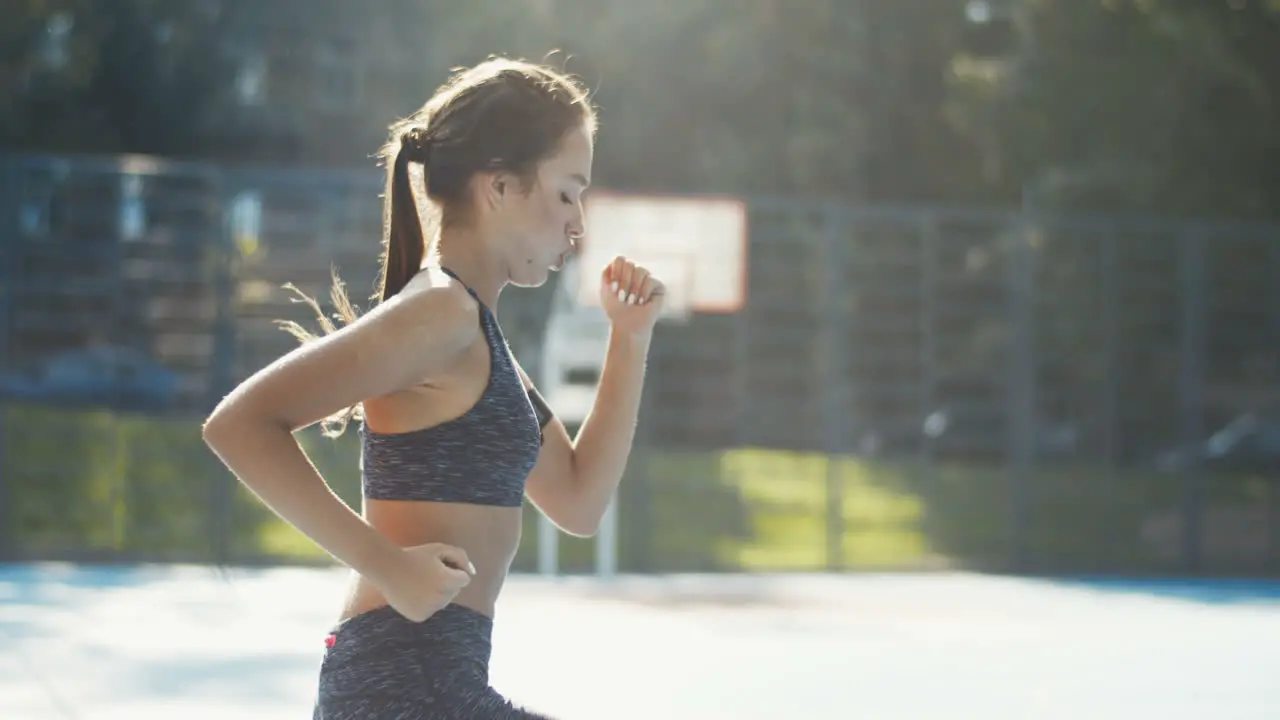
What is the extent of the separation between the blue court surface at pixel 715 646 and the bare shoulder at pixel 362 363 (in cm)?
482

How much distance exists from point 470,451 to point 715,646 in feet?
22.8

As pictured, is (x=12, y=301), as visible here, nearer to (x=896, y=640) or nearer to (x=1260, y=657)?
(x=896, y=640)

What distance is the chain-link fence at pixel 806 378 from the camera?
12.4m

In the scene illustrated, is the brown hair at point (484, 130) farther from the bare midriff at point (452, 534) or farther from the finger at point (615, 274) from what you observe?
the finger at point (615, 274)

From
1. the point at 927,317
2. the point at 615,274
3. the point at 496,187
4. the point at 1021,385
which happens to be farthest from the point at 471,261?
the point at 1021,385

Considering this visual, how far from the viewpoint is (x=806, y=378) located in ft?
57.7

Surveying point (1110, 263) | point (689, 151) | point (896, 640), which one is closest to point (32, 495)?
point (689, 151)

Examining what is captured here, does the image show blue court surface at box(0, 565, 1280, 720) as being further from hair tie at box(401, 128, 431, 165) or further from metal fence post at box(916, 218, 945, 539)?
hair tie at box(401, 128, 431, 165)

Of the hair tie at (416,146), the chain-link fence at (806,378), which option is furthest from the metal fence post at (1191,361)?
the hair tie at (416,146)

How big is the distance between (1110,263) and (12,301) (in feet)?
25.3

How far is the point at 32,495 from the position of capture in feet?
74.0

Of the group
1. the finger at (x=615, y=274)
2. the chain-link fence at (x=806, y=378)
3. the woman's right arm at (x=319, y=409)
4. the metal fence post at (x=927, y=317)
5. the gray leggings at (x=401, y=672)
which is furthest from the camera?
the metal fence post at (x=927, y=317)

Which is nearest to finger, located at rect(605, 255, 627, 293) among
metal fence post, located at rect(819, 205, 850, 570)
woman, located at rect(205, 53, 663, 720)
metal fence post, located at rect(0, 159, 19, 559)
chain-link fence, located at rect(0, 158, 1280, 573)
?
woman, located at rect(205, 53, 663, 720)

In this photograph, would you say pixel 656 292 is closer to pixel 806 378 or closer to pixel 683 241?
pixel 683 241
